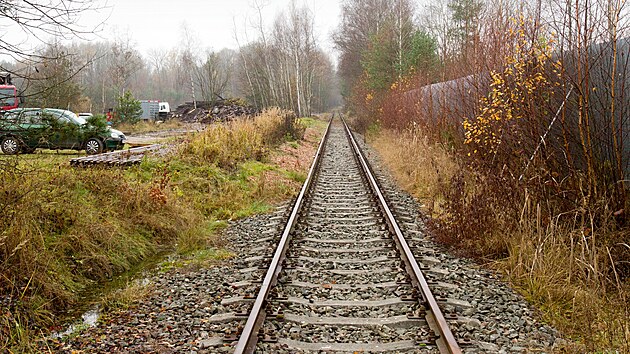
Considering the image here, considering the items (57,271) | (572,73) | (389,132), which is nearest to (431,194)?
(572,73)

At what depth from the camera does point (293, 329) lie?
4316 millimetres

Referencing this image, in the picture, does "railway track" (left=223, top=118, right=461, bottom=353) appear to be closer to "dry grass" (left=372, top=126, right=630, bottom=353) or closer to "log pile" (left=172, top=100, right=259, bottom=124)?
"dry grass" (left=372, top=126, right=630, bottom=353)

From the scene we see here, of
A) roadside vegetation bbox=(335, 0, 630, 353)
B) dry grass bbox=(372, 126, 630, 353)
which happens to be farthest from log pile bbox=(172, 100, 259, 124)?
dry grass bbox=(372, 126, 630, 353)

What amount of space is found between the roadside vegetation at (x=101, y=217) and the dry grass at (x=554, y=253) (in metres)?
3.28

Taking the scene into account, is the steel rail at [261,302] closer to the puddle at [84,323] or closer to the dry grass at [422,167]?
the puddle at [84,323]

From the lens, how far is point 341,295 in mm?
5094

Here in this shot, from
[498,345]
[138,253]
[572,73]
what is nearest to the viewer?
[498,345]

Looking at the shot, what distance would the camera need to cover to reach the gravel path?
4.11 meters

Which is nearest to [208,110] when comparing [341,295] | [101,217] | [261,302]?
[101,217]

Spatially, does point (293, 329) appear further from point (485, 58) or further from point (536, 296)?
point (485, 58)

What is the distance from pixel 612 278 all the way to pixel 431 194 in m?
5.20

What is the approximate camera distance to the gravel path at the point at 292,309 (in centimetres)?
411

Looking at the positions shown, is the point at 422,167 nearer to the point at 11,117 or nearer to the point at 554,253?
the point at 554,253

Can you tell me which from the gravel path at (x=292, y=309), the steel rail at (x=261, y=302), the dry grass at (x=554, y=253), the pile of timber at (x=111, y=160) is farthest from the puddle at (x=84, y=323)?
the pile of timber at (x=111, y=160)
